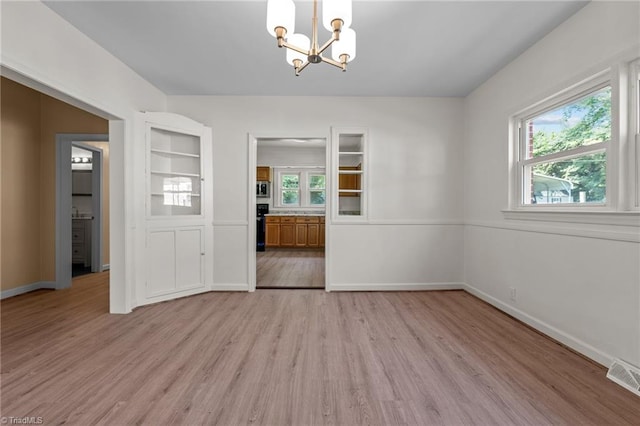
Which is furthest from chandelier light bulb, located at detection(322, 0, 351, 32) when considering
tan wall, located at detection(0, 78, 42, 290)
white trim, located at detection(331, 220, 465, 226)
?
tan wall, located at detection(0, 78, 42, 290)

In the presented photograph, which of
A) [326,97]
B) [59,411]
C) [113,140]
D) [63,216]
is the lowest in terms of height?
[59,411]

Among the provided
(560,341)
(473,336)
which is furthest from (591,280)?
(473,336)

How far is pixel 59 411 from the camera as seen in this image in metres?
1.54

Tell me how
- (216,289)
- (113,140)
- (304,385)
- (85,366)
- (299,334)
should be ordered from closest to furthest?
(304,385)
(85,366)
(299,334)
(113,140)
(216,289)

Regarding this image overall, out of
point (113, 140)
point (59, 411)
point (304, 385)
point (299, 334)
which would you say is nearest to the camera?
point (59, 411)

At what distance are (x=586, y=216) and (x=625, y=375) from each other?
3.47 feet

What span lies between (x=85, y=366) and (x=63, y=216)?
2.86 metres

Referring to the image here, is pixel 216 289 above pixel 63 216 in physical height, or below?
below

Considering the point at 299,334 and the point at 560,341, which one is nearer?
the point at 560,341

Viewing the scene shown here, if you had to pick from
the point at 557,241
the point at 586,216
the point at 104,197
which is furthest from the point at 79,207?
the point at 586,216

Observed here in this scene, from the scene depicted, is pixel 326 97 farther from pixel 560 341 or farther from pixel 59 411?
pixel 59 411

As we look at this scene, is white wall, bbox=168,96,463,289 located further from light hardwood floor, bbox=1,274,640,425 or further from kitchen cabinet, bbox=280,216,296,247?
kitchen cabinet, bbox=280,216,296,247

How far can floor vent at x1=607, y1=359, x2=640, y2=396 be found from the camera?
1731mm

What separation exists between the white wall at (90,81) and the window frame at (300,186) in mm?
4285
